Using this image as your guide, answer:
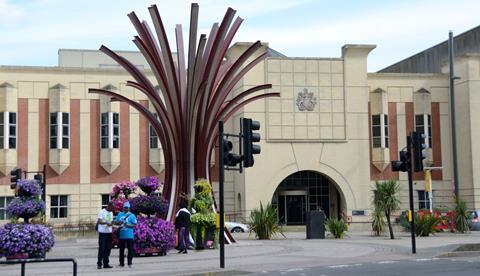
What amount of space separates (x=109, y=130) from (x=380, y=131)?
1751 centimetres

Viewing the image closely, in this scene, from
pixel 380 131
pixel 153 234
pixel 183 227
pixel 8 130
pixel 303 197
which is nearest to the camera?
pixel 153 234

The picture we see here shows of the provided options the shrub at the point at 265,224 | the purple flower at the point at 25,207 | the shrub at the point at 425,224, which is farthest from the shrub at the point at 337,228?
the purple flower at the point at 25,207

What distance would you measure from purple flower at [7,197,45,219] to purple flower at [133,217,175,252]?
10.3ft

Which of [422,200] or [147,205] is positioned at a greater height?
[147,205]

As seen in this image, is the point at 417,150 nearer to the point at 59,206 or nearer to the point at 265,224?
the point at 265,224

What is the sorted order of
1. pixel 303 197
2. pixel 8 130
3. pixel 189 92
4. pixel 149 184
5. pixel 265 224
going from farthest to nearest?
1. pixel 303 197
2. pixel 8 130
3. pixel 265 224
4. pixel 189 92
5. pixel 149 184

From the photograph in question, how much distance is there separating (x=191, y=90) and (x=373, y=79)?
22556 mm

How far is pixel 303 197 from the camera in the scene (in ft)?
162

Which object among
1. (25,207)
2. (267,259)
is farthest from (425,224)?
(25,207)

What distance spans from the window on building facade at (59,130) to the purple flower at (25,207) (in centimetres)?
2328

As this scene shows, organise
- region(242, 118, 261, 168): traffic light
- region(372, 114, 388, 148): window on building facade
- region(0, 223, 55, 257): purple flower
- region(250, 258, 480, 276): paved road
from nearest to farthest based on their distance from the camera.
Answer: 1. region(250, 258, 480, 276): paved road
2. region(242, 118, 261, 168): traffic light
3. region(0, 223, 55, 257): purple flower
4. region(372, 114, 388, 148): window on building facade

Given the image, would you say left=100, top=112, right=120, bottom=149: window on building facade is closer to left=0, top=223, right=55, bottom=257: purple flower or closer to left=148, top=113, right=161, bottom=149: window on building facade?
left=148, top=113, right=161, bottom=149: window on building facade

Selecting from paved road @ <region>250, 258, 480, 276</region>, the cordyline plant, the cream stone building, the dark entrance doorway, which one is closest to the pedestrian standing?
paved road @ <region>250, 258, 480, 276</region>

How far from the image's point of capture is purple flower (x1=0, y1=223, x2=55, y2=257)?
20750 mm
